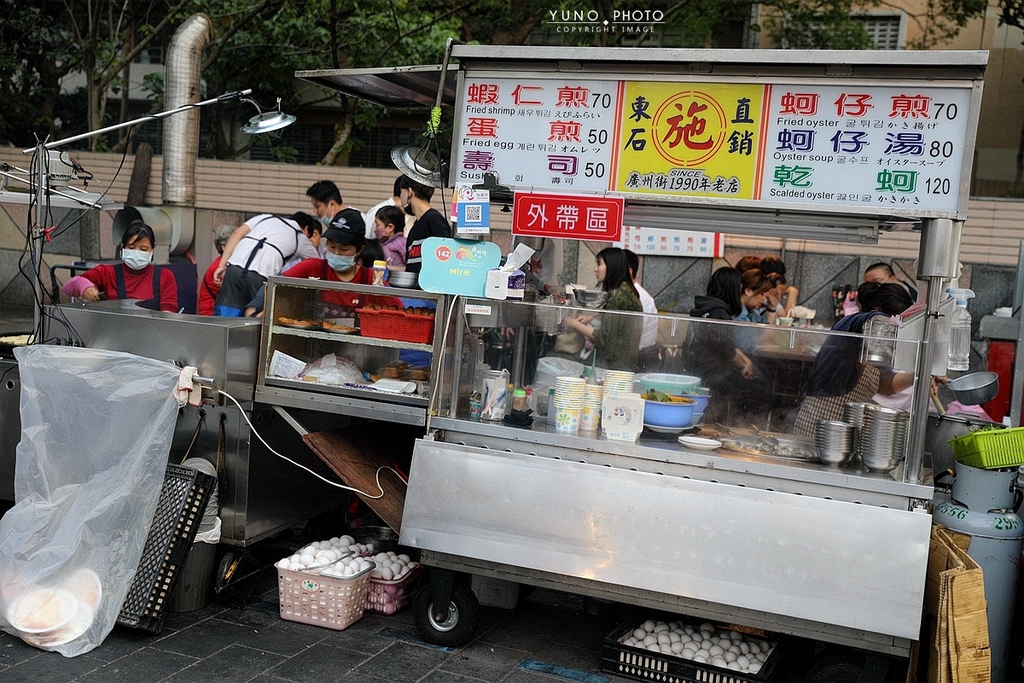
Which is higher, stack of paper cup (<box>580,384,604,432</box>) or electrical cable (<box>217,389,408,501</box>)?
stack of paper cup (<box>580,384,604,432</box>)

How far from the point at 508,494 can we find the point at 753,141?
1.81 m

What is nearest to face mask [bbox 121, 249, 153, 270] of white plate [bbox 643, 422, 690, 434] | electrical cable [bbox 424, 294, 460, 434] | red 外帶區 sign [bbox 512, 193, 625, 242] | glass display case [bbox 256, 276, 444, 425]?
glass display case [bbox 256, 276, 444, 425]

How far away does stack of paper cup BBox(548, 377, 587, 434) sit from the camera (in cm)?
411

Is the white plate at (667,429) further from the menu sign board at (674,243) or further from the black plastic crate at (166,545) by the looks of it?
the menu sign board at (674,243)

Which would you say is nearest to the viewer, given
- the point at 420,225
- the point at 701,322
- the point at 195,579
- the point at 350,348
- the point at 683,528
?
the point at 683,528

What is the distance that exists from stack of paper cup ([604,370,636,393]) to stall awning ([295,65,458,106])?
156 centimetres

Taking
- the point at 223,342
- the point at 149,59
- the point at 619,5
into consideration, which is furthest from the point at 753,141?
the point at 149,59

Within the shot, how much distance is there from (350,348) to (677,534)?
197cm

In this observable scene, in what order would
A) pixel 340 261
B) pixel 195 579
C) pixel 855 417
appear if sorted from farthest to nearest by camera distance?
pixel 340 261, pixel 195 579, pixel 855 417

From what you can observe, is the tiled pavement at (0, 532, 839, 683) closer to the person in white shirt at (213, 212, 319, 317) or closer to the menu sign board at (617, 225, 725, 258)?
the person in white shirt at (213, 212, 319, 317)

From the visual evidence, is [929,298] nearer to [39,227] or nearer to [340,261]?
[340,261]

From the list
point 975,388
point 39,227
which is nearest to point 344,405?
point 39,227

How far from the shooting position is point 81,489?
4.25 metres

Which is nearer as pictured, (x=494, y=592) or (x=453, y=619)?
(x=453, y=619)
